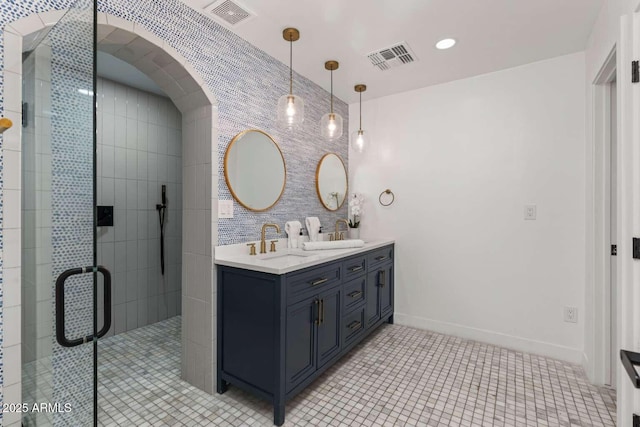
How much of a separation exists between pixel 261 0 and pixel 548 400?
3.07m

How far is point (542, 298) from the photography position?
2547 mm

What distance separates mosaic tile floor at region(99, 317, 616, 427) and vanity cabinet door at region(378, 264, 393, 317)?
18.5 inches

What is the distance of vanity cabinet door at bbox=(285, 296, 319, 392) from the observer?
1.78 m

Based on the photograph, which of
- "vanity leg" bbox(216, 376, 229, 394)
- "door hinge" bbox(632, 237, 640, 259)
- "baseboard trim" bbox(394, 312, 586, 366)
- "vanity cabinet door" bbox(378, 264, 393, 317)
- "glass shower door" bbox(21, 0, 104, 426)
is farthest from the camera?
"vanity cabinet door" bbox(378, 264, 393, 317)

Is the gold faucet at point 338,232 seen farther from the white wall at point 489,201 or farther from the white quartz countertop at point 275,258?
the white quartz countertop at point 275,258

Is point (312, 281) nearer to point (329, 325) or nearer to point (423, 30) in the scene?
point (329, 325)

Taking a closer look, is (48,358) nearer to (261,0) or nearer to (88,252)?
(88,252)

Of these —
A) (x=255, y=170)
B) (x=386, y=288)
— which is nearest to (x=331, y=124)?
(x=255, y=170)

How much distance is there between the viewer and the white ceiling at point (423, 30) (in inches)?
73.4

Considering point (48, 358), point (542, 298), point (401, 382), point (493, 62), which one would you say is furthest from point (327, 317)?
point (493, 62)

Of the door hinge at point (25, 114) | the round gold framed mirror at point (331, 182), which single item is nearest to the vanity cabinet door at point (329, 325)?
the round gold framed mirror at point (331, 182)

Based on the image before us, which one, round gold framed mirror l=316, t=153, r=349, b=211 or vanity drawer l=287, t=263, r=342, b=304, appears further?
round gold framed mirror l=316, t=153, r=349, b=211

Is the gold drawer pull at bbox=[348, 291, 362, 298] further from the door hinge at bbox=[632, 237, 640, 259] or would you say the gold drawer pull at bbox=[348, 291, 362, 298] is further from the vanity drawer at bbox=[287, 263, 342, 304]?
the door hinge at bbox=[632, 237, 640, 259]

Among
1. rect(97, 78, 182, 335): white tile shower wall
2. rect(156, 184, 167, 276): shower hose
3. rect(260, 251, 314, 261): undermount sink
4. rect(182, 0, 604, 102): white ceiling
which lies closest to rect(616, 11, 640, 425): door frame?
rect(182, 0, 604, 102): white ceiling
